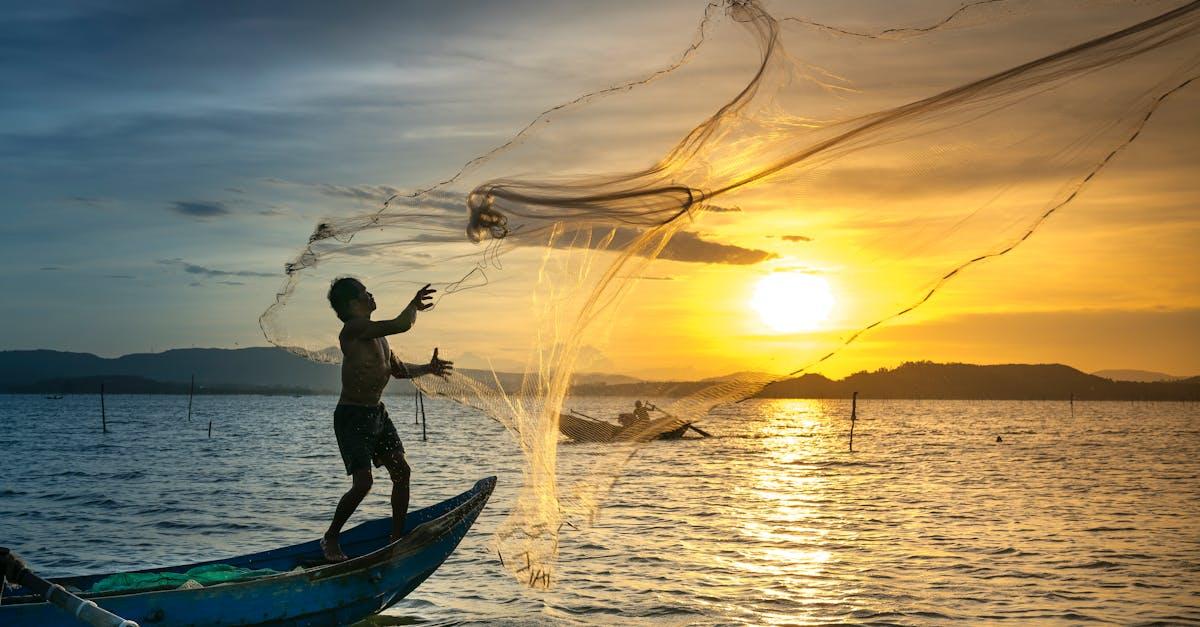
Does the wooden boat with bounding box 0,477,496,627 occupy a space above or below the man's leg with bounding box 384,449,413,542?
below

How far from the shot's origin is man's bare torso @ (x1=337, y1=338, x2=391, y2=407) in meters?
8.77

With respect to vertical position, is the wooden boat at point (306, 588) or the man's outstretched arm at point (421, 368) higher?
the man's outstretched arm at point (421, 368)

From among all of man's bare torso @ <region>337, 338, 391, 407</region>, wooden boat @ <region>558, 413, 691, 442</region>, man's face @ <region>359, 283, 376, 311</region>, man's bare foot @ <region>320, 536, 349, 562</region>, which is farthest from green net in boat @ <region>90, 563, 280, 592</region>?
wooden boat @ <region>558, 413, 691, 442</region>

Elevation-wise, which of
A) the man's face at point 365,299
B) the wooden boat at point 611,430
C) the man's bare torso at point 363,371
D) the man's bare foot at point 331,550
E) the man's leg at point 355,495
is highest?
the man's face at point 365,299

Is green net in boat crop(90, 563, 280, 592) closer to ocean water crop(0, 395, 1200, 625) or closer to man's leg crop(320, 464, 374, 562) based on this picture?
man's leg crop(320, 464, 374, 562)

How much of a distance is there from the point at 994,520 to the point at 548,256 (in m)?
17.3

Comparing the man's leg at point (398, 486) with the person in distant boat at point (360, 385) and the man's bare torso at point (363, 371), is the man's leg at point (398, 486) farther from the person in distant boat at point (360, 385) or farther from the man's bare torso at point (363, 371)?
the man's bare torso at point (363, 371)

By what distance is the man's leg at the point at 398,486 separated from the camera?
→ 909 centimetres

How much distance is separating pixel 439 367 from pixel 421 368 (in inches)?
7.4

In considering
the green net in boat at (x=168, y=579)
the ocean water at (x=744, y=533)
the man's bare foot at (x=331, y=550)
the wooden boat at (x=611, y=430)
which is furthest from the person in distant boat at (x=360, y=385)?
the ocean water at (x=744, y=533)

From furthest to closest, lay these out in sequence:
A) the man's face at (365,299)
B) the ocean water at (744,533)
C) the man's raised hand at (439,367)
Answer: the ocean water at (744,533)
the man's raised hand at (439,367)
the man's face at (365,299)

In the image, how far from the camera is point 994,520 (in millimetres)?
22625

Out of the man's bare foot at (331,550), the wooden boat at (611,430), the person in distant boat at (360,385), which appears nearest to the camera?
the wooden boat at (611,430)

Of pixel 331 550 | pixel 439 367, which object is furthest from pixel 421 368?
pixel 331 550
